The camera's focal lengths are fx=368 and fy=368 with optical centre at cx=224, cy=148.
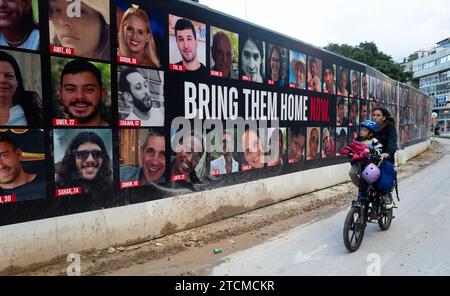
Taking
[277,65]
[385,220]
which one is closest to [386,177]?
[385,220]

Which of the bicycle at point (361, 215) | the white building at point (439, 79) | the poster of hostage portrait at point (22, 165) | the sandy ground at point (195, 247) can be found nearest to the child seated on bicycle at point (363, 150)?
the bicycle at point (361, 215)

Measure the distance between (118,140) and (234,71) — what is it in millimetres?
3117

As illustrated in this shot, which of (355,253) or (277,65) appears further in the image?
(277,65)

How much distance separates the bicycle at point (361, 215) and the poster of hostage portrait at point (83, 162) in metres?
3.48

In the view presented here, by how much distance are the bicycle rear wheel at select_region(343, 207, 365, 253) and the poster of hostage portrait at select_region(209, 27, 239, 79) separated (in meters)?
3.57

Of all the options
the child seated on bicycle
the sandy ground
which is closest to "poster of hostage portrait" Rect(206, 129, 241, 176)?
the sandy ground

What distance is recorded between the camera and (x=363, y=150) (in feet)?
18.3

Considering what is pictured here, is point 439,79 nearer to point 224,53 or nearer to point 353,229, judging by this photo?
point 224,53

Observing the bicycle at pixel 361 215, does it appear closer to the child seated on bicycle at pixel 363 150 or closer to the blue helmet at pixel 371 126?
the child seated on bicycle at pixel 363 150

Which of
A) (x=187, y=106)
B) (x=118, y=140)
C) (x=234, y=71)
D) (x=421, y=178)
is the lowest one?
(x=421, y=178)

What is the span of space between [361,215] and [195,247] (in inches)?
100

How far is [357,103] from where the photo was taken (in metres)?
13.5
